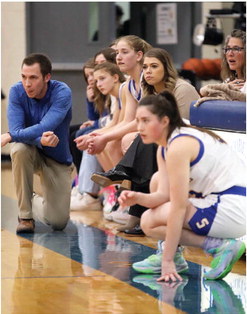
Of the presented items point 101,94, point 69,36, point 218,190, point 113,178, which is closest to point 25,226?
point 113,178

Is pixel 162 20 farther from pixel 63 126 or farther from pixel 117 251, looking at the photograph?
pixel 117 251

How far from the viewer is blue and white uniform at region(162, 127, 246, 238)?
3768mm

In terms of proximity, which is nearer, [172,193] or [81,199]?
[172,193]

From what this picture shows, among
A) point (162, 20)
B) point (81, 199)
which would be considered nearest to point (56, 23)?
point (162, 20)

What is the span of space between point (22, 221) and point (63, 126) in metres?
0.62

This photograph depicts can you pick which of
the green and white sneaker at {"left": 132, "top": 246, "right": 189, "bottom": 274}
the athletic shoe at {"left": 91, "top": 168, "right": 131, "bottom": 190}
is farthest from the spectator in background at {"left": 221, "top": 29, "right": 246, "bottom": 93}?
the green and white sneaker at {"left": 132, "top": 246, "right": 189, "bottom": 274}

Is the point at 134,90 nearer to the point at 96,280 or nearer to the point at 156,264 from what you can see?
the point at 156,264

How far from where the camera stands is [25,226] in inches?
203

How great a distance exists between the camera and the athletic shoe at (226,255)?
378 cm

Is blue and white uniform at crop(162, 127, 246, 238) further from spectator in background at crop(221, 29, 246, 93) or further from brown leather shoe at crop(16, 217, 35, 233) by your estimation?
brown leather shoe at crop(16, 217, 35, 233)

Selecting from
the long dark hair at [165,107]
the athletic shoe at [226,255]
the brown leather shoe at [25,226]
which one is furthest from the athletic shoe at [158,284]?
the brown leather shoe at [25,226]

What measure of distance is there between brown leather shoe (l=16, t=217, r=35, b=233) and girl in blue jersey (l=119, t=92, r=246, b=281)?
1.44m

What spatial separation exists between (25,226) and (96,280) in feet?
4.51

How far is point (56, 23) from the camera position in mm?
9852
